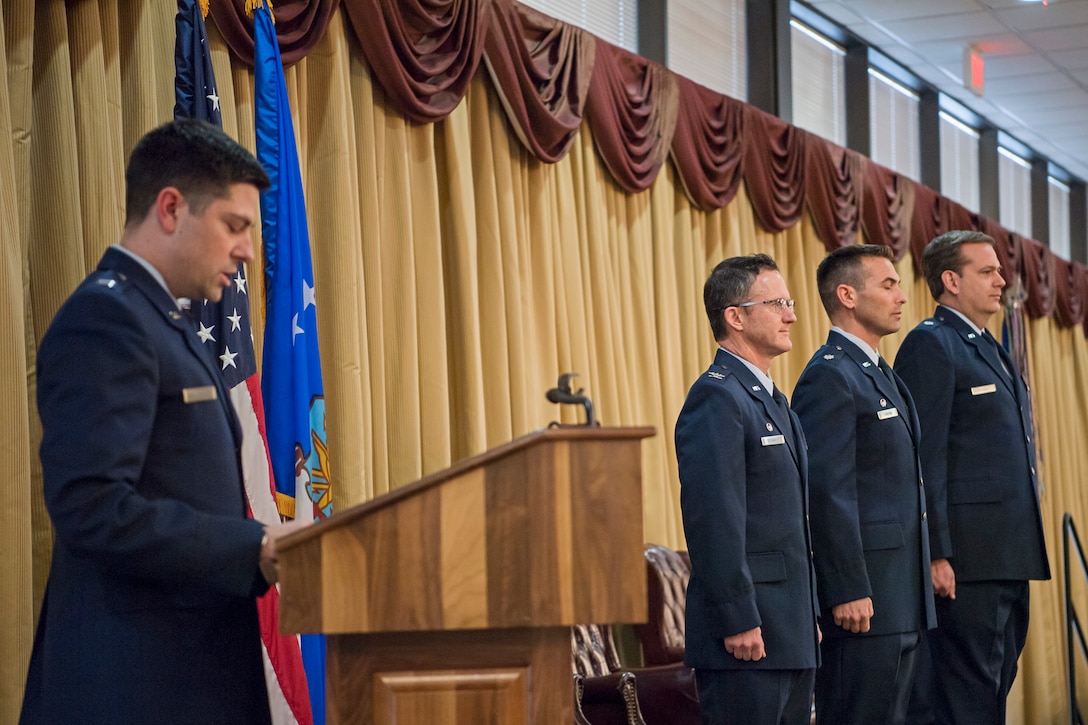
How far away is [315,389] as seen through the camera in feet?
11.4

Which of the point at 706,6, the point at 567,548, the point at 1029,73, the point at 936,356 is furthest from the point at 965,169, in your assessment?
the point at 567,548

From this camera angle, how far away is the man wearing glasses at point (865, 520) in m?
3.41

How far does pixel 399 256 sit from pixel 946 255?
5.91ft

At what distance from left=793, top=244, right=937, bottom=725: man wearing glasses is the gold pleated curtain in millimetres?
1236

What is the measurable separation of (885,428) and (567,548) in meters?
2.08

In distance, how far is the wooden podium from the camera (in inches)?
68.5

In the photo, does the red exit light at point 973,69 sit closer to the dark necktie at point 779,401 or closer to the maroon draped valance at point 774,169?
the maroon draped valance at point 774,169

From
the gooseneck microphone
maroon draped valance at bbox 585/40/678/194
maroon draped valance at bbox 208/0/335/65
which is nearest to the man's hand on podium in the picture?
the gooseneck microphone

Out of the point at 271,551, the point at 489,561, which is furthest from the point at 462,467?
the point at 271,551

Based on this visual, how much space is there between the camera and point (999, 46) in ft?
27.0

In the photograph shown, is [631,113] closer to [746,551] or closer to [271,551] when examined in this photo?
[746,551]

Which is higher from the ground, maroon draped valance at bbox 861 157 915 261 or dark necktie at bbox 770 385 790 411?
maroon draped valance at bbox 861 157 915 261

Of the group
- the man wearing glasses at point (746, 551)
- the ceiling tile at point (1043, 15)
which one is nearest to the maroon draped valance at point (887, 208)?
the ceiling tile at point (1043, 15)

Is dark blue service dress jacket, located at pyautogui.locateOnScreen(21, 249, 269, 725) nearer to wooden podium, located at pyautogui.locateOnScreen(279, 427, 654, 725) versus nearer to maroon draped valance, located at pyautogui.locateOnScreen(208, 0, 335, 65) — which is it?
wooden podium, located at pyautogui.locateOnScreen(279, 427, 654, 725)
